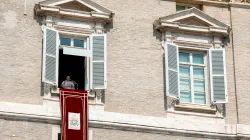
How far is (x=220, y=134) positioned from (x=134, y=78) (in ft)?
10.9

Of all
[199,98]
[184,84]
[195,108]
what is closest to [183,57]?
[184,84]

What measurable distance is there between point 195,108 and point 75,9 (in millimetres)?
5073

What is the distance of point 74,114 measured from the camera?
94.8ft

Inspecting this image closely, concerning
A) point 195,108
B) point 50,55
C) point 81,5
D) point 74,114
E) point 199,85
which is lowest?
point 74,114

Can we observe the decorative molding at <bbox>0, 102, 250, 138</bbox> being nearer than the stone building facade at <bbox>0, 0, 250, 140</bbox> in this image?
Yes

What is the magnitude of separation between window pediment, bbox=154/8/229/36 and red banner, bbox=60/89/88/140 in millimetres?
3925

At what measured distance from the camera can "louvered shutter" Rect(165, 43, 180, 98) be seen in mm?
30281

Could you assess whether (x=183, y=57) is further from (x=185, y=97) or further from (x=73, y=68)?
(x=73, y=68)

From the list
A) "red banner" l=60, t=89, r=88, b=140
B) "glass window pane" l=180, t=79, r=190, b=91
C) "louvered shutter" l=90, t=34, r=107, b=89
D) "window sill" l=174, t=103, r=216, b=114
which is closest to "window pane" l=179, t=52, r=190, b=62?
"glass window pane" l=180, t=79, r=190, b=91

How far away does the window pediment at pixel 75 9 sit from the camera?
29859 millimetres

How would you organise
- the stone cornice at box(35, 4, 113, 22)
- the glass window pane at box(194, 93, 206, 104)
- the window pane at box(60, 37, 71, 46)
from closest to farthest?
the stone cornice at box(35, 4, 113, 22) < the window pane at box(60, 37, 71, 46) < the glass window pane at box(194, 93, 206, 104)

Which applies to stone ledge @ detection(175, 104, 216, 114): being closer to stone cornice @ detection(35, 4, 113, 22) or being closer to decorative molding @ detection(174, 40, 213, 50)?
decorative molding @ detection(174, 40, 213, 50)

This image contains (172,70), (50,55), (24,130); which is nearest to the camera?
(24,130)

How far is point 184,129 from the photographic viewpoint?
2995 centimetres
